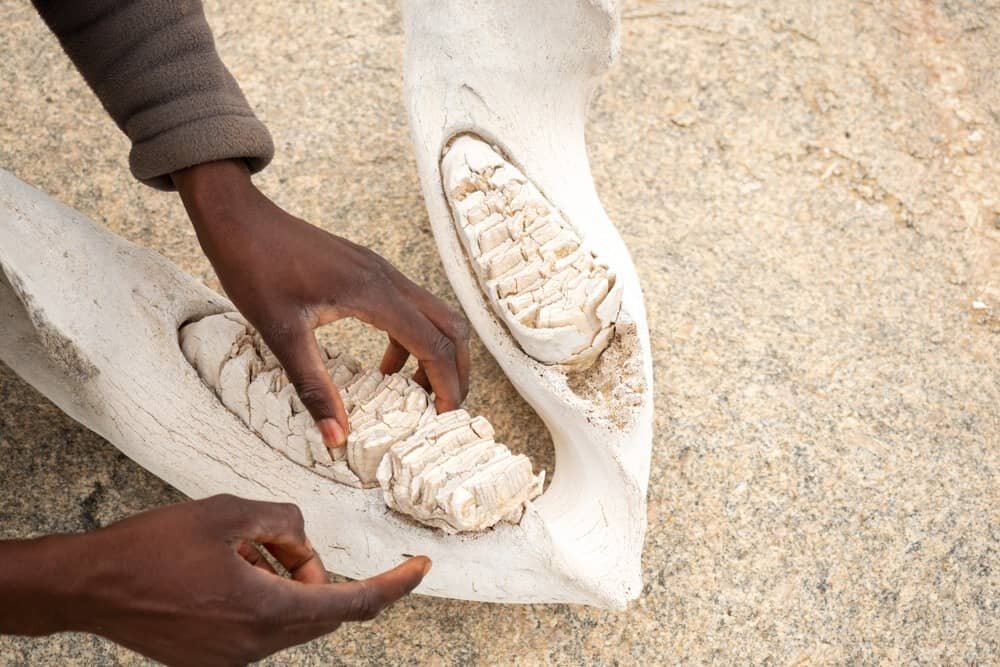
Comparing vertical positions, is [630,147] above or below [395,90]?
below

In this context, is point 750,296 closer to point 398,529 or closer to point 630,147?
point 630,147

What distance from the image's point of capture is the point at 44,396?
1469 mm

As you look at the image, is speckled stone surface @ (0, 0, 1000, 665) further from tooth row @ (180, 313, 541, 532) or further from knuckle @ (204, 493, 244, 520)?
knuckle @ (204, 493, 244, 520)

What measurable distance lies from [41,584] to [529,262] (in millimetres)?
743

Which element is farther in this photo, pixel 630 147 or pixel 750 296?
pixel 630 147

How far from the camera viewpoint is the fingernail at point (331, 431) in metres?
1.20

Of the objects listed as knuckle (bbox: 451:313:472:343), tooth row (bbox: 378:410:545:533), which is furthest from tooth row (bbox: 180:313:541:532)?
knuckle (bbox: 451:313:472:343)

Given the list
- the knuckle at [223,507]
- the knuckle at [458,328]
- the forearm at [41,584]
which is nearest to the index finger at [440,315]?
the knuckle at [458,328]

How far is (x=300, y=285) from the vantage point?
1.18 meters

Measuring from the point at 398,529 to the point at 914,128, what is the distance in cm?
123

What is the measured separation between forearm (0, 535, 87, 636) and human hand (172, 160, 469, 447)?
1.04ft

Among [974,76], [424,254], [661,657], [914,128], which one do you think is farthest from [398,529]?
[974,76]

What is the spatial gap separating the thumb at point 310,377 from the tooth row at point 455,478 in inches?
3.6

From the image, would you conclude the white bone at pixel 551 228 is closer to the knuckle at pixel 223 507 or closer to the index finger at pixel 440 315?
the index finger at pixel 440 315
